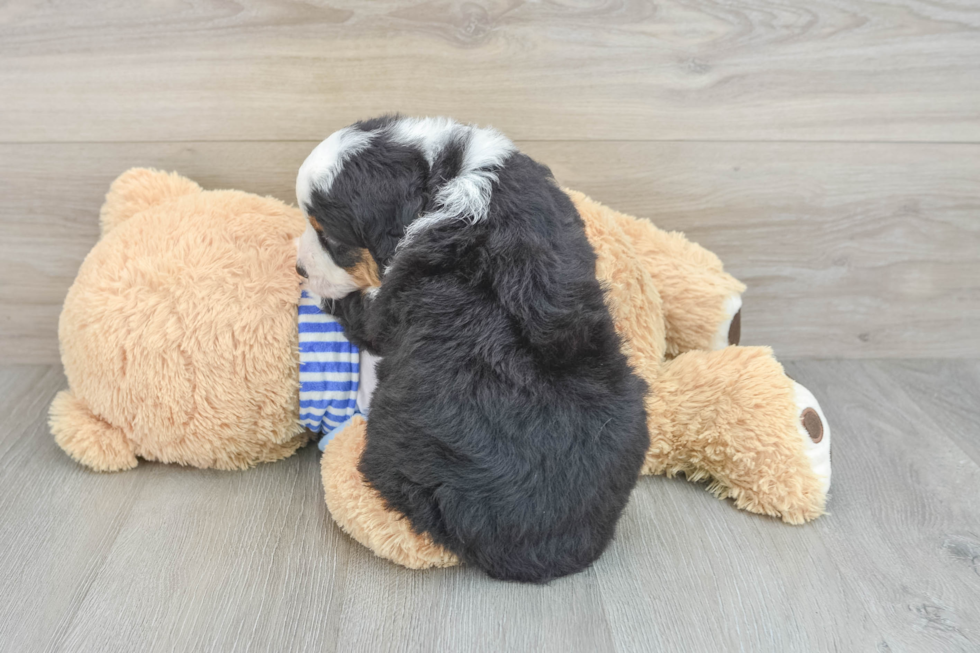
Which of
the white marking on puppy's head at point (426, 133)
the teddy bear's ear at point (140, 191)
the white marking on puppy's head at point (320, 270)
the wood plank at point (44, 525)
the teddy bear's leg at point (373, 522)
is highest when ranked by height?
the white marking on puppy's head at point (426, 133)

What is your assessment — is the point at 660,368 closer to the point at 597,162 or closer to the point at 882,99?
the point at 597,162

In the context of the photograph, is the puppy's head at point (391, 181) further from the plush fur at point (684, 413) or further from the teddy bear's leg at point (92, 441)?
the teddy bear's leg at point (92, 441)

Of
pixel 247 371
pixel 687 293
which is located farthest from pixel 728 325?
pixel 247 371

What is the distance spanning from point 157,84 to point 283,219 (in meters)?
0.37

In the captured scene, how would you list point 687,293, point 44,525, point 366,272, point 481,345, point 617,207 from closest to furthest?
point 481,345 < point 366,272 < point 44,525 < point 687,293 < point 617,207

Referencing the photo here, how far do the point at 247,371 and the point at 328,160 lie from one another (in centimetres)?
40

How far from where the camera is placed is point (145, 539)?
1.04m

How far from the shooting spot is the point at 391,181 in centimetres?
86

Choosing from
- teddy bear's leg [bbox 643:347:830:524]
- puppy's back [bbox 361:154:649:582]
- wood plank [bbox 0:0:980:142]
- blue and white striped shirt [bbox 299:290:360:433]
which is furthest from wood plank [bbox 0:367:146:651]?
teddy bear's leg [bbox 643:347:830:524]

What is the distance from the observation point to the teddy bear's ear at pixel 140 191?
1.27 meters

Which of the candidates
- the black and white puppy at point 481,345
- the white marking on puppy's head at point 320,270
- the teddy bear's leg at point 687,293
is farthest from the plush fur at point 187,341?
the teddy bear's leg at point 687,293

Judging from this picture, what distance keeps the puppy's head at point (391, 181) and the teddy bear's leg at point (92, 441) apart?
553 mm

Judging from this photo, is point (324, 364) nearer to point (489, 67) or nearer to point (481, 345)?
point (481, 345)

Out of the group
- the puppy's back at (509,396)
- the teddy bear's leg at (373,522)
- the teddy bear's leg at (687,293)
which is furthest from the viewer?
the teddy bear's leg at (687,293)
